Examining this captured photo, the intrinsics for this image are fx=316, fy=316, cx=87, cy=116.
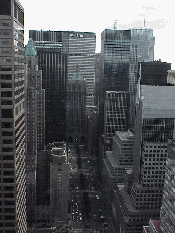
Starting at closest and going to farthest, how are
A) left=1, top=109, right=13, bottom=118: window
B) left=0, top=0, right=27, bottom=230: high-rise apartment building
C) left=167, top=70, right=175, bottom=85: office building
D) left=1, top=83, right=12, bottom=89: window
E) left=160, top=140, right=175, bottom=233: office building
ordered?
left=0, top=0, right=27, bottom=230: high-rise apartment building
left=1, top=83, right=12, bottom=89: window
left=1, top=109, right=13, bottom=118: window
left=160, top=140, right=175, bottom=233: office building
left=167, top=70, right=175, bottom=85: office building

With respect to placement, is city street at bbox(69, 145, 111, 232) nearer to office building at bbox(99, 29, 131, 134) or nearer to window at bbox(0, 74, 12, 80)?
office building at bbox(99, 29, 131, 134)

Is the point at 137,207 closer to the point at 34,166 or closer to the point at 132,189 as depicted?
the point at 132,189

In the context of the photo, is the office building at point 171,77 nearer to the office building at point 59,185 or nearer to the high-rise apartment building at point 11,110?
the office building at point 59,185

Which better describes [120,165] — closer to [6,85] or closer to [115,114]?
[115,114]

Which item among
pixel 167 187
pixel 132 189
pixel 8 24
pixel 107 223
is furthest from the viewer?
pixel 107 223

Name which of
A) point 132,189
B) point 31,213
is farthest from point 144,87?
point 31,213

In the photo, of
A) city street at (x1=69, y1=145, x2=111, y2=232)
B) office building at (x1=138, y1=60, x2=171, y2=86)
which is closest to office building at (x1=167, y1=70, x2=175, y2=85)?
office building at (x1=138, y1=60, x2=171, y2=86)
